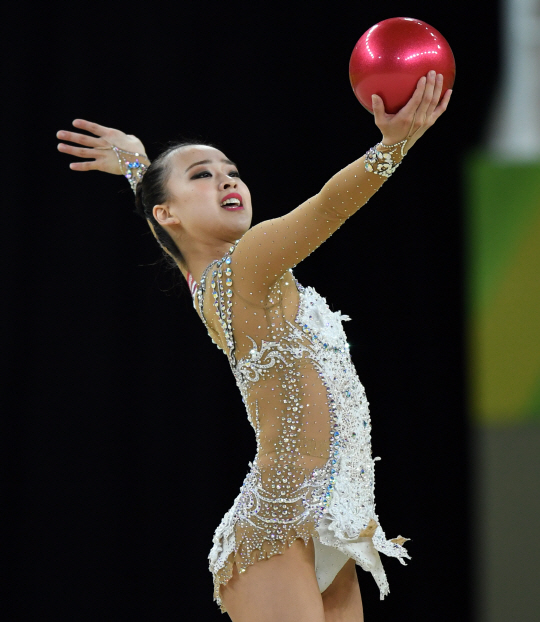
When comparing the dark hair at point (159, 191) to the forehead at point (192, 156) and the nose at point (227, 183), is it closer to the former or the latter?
the forehead at point (192, 156)

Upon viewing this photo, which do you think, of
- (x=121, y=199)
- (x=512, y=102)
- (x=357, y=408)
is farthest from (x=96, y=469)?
(x=512, y=102)

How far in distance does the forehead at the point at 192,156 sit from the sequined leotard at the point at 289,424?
11.1 inches

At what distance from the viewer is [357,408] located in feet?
5.72

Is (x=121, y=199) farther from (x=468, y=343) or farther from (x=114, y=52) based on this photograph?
(x=468, y=343)

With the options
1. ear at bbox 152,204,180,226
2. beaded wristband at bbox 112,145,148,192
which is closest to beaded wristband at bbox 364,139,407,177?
ear at bbox 152,204,180,226

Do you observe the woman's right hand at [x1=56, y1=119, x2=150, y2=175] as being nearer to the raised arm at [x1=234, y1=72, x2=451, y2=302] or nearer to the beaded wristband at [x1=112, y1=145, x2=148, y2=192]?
the beaded wristband at [x1=112, y1=145, x2=148, y2=192]

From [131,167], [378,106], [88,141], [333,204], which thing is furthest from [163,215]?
[378,106]

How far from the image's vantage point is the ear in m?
1.87

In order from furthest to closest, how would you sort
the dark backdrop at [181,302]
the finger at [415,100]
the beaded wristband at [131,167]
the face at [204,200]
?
1. the dark backdrop at [181,302]
2. the beaded wristband at [131,167]
3. the face at [204,200]
4. the finger at [415,100]

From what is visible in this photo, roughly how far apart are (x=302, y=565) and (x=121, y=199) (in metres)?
1.98

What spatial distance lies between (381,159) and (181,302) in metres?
1.96

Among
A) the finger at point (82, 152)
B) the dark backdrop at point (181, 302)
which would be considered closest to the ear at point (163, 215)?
the finger at point (82, 152)

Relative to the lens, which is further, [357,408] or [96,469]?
[96,469]

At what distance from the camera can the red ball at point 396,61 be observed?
55.3 inches
